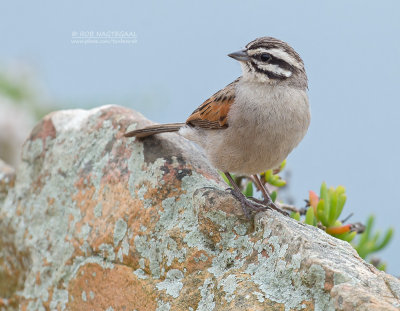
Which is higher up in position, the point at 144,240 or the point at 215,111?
the point at 215,111

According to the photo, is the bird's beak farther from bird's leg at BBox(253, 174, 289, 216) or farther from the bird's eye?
bird's leg at BBox(253, 174, 289, 216)

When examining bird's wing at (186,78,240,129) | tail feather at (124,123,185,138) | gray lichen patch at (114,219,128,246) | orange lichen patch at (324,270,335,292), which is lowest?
gray lichen patch at (114,219,128,246)

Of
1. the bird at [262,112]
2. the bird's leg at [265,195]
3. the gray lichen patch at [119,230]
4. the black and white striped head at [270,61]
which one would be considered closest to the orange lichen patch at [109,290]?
the gray lichen patch at [119,230]

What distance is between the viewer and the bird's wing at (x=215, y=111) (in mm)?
4609

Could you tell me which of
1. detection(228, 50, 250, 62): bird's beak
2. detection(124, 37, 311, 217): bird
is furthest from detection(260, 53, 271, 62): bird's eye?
detection(228, 50, 250, 62): bird's beak

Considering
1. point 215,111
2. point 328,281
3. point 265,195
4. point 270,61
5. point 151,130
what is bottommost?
point 265,195

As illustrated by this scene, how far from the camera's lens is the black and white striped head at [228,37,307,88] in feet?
14.3

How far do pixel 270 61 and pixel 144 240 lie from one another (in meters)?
1.59

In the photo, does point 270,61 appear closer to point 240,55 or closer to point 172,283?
point 240,55

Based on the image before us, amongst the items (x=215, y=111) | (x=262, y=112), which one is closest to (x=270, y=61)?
(x=262, y=112)

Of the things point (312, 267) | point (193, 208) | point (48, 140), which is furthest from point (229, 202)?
point (48, 140)

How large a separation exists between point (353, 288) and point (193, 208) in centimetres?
153

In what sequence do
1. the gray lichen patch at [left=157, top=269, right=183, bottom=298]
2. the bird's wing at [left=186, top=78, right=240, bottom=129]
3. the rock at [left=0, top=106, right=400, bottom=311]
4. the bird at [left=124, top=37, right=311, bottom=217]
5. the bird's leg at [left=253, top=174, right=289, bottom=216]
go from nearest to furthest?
the rock at [left=0, top=106, right=400, bottom=311] → the gray lichen patch at [left=157, top=269, right=183, bottom=298] → the bird at [left=124, top=37, right=311, bottom=217] → the bird's wing at [left=186, top=78, right=240, bottom=129] → the bird's leg at [left=253, top=174, right=289, bottom=216]

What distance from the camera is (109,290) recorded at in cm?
425
